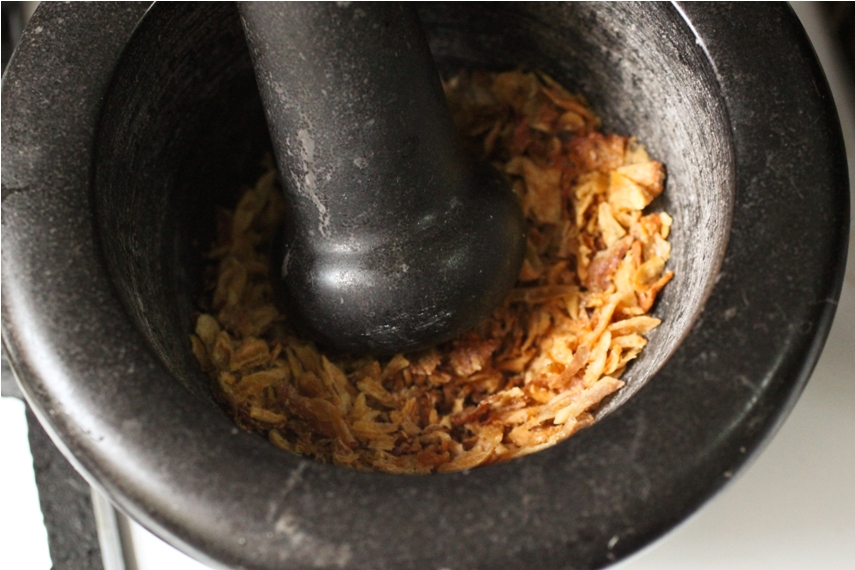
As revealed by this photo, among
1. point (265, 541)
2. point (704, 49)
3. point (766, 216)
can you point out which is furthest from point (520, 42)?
point (265, 541)

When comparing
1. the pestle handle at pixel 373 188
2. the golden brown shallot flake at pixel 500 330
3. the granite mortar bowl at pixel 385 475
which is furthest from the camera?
the golden brown shallot flake at pixel 500 330

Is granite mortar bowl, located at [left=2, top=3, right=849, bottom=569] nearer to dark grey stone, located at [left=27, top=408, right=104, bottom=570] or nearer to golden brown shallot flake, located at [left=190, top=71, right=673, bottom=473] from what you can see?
golden brown shallot flake, located at [left=190, top=71, right=673, bottom=473]

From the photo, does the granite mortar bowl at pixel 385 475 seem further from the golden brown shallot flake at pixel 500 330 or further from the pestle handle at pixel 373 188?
the pestle handle at pixel 373 188

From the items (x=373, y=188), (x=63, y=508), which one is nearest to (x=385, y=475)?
(x=373, y=188)

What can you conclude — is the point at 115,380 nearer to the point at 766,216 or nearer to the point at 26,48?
the point at 26,48

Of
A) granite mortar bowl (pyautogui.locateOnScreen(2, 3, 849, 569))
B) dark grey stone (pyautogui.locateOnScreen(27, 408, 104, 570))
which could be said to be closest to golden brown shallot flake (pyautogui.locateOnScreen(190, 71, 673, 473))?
granite mortar bowl (pyautogui.locateOnScreen(2, 3, 849, 569))

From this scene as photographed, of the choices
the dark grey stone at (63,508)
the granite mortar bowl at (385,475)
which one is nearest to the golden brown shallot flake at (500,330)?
the granite mortar bowl at (385,475)
